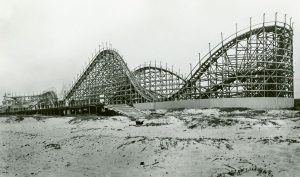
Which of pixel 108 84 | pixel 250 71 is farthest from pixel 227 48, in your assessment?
pixel 108 84

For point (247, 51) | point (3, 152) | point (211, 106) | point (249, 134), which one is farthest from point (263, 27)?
point (3, 152)

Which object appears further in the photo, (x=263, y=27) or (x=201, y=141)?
(x=263, y=27)

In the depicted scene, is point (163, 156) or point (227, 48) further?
point (227, 48)

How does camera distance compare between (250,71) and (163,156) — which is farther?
(250,71)

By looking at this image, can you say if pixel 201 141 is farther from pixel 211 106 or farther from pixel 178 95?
pixel 178 95

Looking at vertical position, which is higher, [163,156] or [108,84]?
[108,84]

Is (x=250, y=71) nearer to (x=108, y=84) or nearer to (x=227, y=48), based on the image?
(x=227, y=48)

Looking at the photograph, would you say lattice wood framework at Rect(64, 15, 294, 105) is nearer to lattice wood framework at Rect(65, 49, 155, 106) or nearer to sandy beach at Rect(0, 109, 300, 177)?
lattice wood framework at Rect(65, 49, 155, 106)

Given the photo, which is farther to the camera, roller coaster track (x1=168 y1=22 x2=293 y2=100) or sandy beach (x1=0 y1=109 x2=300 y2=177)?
roller coaster track (x1=168 y1=22 x2=293 y2=100)

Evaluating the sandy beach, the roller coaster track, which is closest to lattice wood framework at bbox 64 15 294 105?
the roller coaster track

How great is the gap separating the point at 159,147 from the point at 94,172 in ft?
10.7

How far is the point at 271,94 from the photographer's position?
143 feet

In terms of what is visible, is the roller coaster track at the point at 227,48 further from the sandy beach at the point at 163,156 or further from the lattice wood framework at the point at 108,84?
the sandy beach at the point at 163,156

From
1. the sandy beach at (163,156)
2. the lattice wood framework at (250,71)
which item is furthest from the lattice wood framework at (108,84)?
the sandy beach at (163,156)
